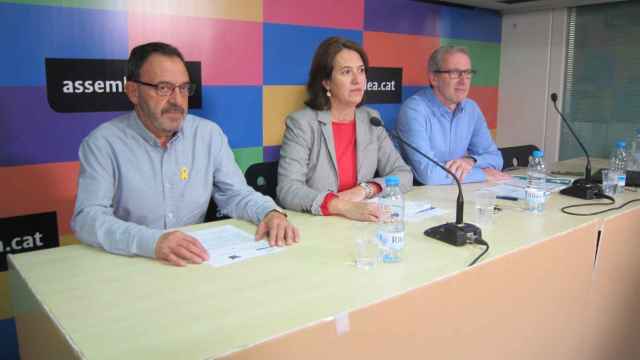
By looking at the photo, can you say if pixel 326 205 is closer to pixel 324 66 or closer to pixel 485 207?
pixel 485 207

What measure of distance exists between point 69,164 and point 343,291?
1.70m

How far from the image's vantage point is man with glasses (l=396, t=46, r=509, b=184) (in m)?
2.58

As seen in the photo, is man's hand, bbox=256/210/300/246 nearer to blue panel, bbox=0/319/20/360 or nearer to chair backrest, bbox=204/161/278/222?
chair backrest, bbox=204/161/278/222

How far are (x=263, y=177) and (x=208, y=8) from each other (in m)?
0.99

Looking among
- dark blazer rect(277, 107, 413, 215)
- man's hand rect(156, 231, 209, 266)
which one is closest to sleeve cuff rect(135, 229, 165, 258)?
man's hand rect(156, 231, 209, 266)

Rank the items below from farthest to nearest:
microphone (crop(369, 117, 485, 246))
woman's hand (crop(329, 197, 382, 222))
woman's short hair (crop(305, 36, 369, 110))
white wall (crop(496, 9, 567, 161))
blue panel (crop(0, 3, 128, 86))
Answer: white wall (crop(496, 9, 567, 161)) < woman's short hair (crop(305, 36, 369, 110)) < blue panel (crop(0, 3, 128, 86)) < woman's hand (crop(329, 197, 382, 222)) < microphone (crop(369, 117, 485, 246))

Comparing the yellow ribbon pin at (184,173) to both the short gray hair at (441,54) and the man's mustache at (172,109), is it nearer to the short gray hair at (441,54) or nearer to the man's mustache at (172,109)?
the man's mustache at (172,109)

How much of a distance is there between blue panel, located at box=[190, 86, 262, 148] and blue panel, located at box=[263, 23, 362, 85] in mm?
158

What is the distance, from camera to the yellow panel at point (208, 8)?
8.09 ft

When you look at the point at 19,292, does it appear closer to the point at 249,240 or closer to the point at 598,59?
the point at 249,240

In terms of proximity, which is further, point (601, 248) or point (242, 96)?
point (242, 96)

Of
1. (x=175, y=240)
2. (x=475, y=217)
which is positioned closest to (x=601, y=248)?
(x=475, y=217)

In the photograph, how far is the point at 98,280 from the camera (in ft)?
4.13

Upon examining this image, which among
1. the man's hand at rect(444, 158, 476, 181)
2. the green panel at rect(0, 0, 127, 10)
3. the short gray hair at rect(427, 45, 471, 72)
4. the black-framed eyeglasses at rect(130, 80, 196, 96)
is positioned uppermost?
the green panel at rect(0, 0, 127, 10)
